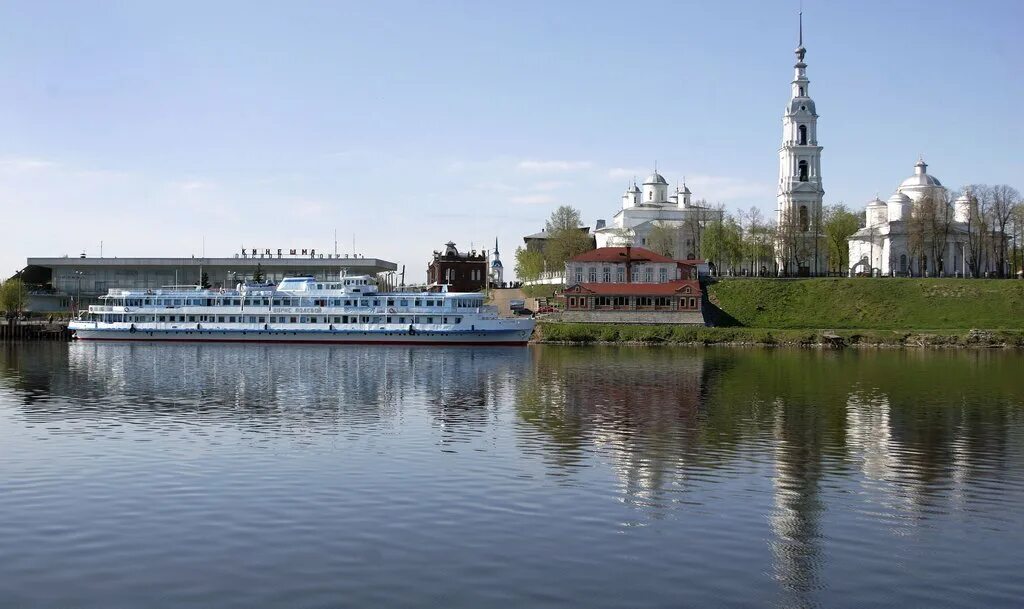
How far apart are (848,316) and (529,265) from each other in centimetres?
5081

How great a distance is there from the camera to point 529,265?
140125 mm

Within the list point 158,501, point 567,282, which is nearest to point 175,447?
point 158,501

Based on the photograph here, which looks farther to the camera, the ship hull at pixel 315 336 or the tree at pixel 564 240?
the tree at pixel 564 240

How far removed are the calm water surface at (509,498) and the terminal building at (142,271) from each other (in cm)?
8585

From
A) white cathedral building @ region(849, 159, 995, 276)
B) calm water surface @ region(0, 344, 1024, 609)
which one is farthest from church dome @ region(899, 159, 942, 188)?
calm water surface @ region(0, 344, 1024, 609)

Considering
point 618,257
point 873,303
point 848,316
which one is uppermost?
point 618,257

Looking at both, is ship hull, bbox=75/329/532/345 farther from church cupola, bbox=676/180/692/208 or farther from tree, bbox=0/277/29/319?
church cupola, bbox=676/180/692/208

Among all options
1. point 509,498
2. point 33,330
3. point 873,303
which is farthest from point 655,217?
point 509,498

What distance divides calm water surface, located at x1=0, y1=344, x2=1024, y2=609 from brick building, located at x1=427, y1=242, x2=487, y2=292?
84.3 m

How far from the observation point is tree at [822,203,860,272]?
12825cm

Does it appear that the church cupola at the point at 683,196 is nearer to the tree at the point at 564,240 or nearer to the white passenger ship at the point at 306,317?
the tree at the point at 564,240

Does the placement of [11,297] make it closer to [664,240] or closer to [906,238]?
[664,240]

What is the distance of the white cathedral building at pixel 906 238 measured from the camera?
122m

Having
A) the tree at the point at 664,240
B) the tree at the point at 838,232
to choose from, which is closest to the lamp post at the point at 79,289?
the tree at the point at 664,240
